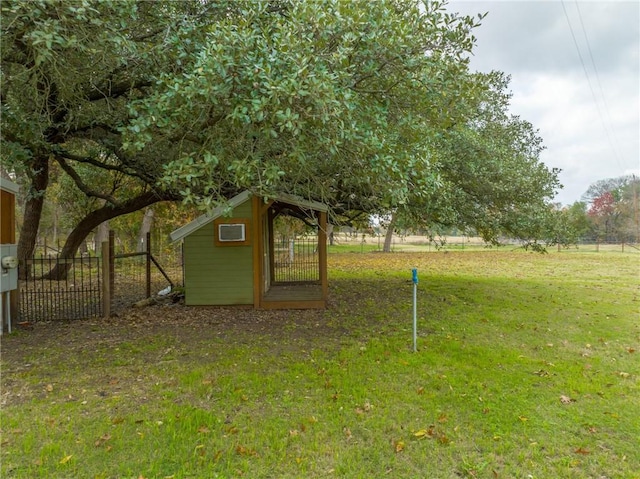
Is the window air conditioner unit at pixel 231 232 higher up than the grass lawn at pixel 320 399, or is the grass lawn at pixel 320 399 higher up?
the window air conditioner unit at pixel 231 232

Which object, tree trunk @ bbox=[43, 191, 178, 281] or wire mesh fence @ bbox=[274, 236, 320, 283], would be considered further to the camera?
wire mesh fence @ bbox=[274, 236, 320, 283]

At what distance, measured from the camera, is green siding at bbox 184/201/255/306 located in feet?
24.8

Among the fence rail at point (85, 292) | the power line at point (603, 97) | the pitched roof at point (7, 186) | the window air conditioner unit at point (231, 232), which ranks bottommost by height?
the fence rail at point (85, 292)

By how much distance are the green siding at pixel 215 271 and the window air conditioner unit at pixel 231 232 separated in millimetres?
180

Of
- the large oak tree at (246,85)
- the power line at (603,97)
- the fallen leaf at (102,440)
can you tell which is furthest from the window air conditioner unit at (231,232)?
the power line at (603,97)

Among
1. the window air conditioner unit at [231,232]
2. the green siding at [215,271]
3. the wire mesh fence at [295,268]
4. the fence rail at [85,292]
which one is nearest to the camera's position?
the fence rail at [85,292]

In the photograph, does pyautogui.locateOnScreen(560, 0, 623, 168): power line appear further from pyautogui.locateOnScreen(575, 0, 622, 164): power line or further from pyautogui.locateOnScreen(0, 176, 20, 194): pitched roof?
pyautogui.locateOnScreen(0, 176, 20, 194): pitched roof

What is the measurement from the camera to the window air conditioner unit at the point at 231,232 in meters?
7.45

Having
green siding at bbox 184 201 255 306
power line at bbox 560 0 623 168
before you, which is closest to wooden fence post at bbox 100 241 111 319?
green siding at bbox 184 201 255 306

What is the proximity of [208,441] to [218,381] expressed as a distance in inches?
43.6

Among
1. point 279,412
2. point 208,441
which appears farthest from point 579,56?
point 208,441

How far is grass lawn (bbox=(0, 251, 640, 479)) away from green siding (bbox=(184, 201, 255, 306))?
90cm

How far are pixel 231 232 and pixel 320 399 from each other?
177 inches

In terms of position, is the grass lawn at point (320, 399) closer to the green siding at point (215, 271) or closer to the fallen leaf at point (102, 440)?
the fallen leaf at point (102, 440)
